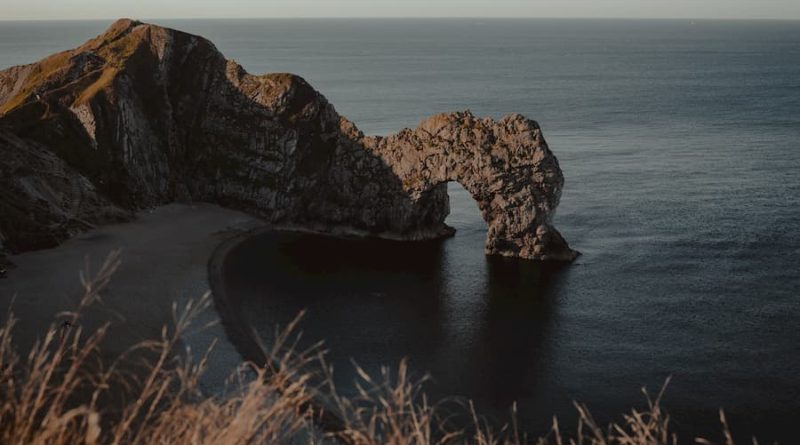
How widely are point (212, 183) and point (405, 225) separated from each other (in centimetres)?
2464

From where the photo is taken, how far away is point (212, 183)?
88562 millimetres

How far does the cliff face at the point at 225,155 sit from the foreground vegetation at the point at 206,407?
27.7 meters

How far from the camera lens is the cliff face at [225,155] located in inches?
2921

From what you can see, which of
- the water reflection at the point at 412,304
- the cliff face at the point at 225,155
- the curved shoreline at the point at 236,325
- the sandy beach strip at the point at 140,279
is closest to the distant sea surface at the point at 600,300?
the water reflection at the point at 412,304

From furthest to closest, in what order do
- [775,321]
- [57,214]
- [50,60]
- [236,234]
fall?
[50,60] < [236,234] < [57,214] < [775,321]

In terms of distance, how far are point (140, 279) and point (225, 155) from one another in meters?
28.4

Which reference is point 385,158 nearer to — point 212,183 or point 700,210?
point 212,183

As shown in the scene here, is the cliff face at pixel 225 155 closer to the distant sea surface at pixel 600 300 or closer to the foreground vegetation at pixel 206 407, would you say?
the distant sea surface at pixel 600 300

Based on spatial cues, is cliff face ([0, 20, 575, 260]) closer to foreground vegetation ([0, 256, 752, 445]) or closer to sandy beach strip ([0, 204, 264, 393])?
sandy beach strip ([0, 204, 264, 393])

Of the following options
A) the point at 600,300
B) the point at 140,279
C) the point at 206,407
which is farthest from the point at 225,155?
the point at 206,407

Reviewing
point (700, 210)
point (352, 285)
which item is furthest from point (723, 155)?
point (352, 285)

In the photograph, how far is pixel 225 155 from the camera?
292 feet

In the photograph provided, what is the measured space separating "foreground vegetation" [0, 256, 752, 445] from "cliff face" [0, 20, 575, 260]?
2771 centimetres

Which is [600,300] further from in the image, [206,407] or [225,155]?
[206,407]
